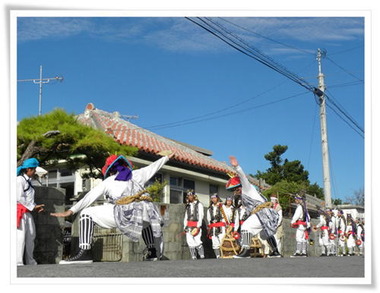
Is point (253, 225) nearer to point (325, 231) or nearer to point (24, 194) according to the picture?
point (24, 194)

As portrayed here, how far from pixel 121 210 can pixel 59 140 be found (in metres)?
3.63

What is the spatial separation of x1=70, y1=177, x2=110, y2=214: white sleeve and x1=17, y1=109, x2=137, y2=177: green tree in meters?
2.65

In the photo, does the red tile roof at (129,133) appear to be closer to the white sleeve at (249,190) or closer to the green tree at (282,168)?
the white sleeve at (249,190)

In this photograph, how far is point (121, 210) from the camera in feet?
27.2

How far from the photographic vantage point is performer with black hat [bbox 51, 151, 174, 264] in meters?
8.06

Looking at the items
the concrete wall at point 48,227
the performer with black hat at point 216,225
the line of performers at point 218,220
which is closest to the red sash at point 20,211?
the concrete wall at point 48,227

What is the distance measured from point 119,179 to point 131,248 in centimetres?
374

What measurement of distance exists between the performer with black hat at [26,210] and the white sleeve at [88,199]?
76 centimetres

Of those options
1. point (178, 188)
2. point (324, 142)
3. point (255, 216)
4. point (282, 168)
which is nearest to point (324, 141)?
point (324, 142)

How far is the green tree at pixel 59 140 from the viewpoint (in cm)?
1114

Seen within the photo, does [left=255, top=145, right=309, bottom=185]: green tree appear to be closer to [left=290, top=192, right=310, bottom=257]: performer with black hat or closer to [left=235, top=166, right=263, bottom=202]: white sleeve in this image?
[left=290, top=192, right=310, bottom=257]: performer with black hat

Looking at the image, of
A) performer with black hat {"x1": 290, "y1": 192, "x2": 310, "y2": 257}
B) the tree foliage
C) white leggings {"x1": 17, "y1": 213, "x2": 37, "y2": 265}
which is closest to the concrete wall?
white leggings {"x1": 17, "y1": 213, "x2": 37, "y2": 265}
